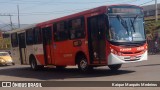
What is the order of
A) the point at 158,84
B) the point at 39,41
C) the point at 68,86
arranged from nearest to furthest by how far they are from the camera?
the point at 158,84, the point at 68,86, the point at 39,41

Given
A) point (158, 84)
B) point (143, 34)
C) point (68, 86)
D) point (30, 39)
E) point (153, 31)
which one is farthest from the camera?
point (153, 31)

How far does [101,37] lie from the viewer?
50.4 feet

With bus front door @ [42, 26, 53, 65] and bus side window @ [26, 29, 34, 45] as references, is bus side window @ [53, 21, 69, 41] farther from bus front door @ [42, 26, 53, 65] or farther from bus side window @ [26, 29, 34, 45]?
bus side window @ [26, 29, 34, 45]

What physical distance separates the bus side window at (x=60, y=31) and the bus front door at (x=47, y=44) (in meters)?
0.89

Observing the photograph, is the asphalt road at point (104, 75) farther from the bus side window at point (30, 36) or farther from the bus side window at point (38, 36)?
the bus side window at point (30, 36)

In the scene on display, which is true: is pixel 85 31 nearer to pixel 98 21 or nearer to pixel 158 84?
pixel 98 21

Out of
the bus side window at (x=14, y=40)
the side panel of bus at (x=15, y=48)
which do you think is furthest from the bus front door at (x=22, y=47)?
the bus side window at (x=14, y=40)

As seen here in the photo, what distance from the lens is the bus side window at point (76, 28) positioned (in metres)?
16.6

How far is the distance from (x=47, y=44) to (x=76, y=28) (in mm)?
4170

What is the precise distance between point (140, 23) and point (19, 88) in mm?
6514

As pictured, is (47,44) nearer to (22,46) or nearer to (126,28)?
(22,46)

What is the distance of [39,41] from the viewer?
2191 cm

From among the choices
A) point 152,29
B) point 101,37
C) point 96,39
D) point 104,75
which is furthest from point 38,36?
point 152,29

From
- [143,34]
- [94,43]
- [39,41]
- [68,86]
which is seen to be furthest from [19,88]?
[39,41]
